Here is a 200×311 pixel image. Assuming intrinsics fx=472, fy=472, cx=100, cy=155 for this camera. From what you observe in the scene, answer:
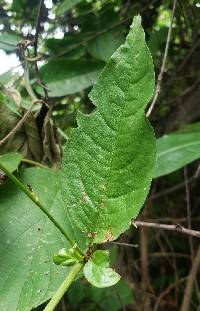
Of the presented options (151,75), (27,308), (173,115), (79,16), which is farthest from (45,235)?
(173,115)

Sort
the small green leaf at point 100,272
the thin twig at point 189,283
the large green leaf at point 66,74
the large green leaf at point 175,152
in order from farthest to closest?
the thin twig at point 189,283
the large green leaf at point 66,74
the large green leaf at point 175,152
the small green leaf at point 100,272

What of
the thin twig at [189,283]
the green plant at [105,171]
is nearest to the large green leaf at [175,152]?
the green plant at [105,171]

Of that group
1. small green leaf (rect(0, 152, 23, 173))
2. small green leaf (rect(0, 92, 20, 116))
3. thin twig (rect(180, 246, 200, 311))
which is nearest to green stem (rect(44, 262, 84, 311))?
small green leaf (rect(0, 152, 23, 173))

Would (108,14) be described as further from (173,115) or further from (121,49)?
(121,49)

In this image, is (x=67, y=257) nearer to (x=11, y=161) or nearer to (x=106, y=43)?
(x=11, y=161)

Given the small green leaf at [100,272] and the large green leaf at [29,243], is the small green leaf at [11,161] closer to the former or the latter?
the large green leaf at [29,243]

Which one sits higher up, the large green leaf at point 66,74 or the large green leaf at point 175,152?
the large green leaf at point 66,74

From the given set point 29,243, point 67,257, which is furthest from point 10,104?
point 67,257
